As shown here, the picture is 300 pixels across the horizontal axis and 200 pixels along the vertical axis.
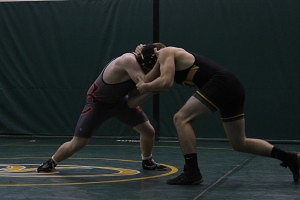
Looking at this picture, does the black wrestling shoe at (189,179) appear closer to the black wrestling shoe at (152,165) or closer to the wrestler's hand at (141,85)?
the wrestler's hand at (141,85)

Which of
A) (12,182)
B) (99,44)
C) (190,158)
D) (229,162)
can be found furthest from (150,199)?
(99,44)

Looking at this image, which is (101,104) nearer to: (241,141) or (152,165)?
(152,165)

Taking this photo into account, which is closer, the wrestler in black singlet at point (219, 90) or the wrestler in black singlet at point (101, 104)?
the wrestler in black singlet at point (219, 90)

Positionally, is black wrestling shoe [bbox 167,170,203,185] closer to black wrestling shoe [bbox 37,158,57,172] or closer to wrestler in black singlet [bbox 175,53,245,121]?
wrestler in black singlet [bbox 175,53,245,121]

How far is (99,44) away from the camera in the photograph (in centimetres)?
1163

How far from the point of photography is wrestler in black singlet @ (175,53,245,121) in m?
5.79

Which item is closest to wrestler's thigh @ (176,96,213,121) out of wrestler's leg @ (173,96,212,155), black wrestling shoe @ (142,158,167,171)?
wrestler's leg @ (173,96,212,155)

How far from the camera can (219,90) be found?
5.79 m

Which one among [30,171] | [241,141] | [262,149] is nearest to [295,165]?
[262,149]

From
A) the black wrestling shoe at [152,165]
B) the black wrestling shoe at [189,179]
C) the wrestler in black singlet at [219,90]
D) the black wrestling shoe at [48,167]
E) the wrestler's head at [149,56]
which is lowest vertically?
the black wrestling shoe at [189,179]

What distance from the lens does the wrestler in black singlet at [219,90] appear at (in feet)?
19.0

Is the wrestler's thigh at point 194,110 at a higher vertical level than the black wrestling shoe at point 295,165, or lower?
higher

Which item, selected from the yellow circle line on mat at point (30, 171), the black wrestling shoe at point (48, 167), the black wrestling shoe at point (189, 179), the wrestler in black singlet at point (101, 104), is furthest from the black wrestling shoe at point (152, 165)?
the black wrestling shoe at point (189, 179)

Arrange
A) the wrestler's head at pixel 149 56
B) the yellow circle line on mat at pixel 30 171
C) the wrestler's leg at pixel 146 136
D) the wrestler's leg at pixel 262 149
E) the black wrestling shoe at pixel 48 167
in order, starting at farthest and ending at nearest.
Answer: the wrestler's leg at pixel 146 136 → the black wrestling shoe at pixel 48 167 → the yellow circle line on mat at pixel 30 171 → the wrestler's head at pixel 149 56 → the wrestler's leg at pixel 262 149
